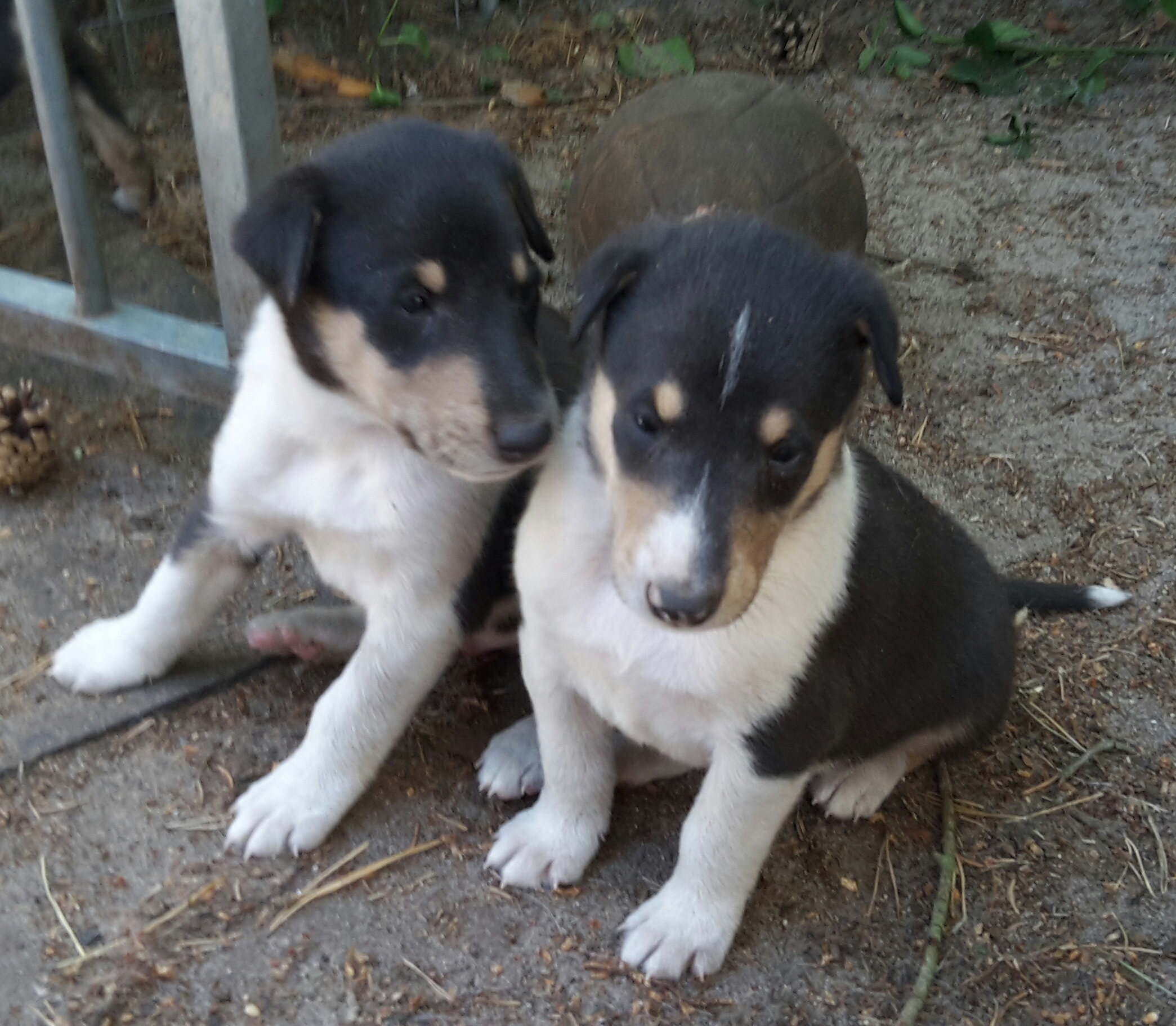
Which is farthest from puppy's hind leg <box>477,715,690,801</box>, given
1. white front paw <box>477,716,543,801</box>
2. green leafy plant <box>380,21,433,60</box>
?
green leafy plant <box>380,21,433,60</box>

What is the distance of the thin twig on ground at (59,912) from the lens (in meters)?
2.57

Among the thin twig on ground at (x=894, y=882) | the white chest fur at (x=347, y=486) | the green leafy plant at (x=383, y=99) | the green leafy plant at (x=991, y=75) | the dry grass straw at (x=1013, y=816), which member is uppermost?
the white chest fur at (x=347, y=486)

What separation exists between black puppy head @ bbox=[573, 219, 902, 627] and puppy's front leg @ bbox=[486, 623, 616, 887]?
68 cm

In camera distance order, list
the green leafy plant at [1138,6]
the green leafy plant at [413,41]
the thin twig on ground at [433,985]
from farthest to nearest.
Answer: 1. the green leafy plant at [1138,6]
2. the green leafy plant at [413,41]
3. the thin twig on ground at [433,985]

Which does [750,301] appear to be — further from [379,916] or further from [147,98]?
[147,98]

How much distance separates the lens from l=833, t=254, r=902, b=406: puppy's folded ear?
216 centimetres

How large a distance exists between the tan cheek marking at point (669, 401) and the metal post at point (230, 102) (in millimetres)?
1830

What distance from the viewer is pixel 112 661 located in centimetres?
316

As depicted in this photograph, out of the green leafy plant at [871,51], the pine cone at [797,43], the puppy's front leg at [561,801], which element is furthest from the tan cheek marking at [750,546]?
the green leafy plant at [871,51]

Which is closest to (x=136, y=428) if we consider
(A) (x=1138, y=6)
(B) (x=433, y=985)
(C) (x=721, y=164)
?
(C) (x=721, y=164)

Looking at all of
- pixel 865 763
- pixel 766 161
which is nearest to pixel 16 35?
pixel 766 161

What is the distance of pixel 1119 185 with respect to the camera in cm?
614

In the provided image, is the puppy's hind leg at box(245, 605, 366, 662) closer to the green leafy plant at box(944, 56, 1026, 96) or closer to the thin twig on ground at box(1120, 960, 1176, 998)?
the thin twig on ground at box(1120, 960, 1176, 998)

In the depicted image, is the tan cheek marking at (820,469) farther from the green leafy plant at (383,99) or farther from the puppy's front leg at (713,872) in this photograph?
the green leafy plant at (383,99)
